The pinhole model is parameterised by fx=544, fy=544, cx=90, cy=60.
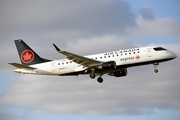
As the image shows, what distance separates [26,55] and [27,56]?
1.15ft

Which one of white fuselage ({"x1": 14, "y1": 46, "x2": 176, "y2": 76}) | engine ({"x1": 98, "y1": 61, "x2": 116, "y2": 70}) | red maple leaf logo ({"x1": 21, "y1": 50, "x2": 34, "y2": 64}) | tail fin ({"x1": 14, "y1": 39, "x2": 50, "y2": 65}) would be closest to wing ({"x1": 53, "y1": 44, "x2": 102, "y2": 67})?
white fuselage ({"x1": 14, "y1": 46, "x2": 176, "y2": 76})

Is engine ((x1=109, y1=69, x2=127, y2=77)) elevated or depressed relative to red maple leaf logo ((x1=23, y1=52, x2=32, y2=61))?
depressed

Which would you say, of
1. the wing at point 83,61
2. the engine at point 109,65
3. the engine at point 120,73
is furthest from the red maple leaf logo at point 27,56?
the engine at point 109,65

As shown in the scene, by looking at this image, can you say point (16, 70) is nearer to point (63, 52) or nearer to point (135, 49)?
point (63, 52)

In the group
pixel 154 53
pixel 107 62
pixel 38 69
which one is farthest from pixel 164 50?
pixel 38 69

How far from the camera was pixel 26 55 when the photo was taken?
86812 mm

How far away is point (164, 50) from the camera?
7862 centimetres

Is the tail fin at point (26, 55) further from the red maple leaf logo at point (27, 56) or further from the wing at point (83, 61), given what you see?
the wing at point (83, 61)

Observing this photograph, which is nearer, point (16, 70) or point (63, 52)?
point (63, 52)

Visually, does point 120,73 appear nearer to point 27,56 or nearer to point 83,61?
point 83,61

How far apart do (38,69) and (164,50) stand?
63.9ft

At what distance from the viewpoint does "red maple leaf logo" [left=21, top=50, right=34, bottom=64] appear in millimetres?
85969

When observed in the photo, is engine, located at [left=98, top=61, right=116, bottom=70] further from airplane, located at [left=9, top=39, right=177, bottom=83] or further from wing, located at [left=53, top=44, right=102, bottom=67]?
wing, located at [left=53, top=44, right=102, bottom=67]

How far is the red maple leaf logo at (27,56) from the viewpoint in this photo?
8597 cm
